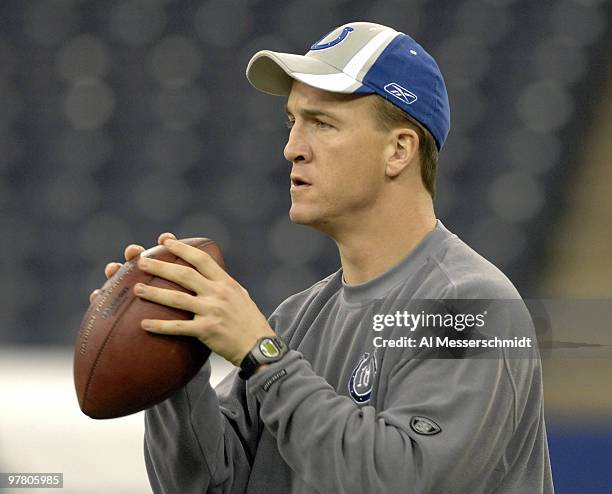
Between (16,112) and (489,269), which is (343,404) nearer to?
(489,269)

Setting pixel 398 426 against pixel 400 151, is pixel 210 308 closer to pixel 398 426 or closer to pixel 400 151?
pixel 398 426

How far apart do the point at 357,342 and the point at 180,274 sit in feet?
Answer: 0.93

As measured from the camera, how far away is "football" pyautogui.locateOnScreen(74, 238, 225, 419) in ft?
4.16

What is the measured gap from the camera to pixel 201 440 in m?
1.43

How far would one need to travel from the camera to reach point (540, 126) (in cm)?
338

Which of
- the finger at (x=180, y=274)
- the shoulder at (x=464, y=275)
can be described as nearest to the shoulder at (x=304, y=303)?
the shoulder at (x=464, y=275)

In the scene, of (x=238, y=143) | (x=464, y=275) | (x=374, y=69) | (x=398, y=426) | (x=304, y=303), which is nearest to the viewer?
(x=398, y=426)

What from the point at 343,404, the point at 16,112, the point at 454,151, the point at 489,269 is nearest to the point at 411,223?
the point at 489,269

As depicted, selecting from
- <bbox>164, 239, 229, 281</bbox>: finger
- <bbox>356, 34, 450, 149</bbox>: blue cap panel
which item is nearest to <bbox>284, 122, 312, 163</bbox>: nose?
<bbox>356, 34, 450, 149</bbox>: blue cap panel

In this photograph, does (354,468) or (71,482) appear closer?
(354,468)

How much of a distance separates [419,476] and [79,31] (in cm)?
255

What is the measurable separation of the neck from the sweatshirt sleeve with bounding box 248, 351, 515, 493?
225 mm

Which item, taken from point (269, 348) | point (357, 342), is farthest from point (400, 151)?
point (269, 348)

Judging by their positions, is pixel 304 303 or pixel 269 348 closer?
pixel 269 348
